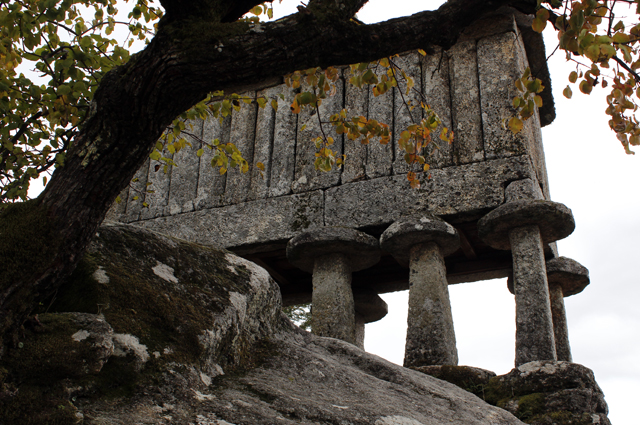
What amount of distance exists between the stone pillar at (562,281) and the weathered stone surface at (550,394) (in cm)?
212

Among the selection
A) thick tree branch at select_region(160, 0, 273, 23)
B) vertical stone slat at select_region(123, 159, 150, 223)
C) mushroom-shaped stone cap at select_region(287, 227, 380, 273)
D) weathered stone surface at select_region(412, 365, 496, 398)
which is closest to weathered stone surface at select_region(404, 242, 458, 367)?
weathered stone surface at select_region(412, 365, 496, 398)

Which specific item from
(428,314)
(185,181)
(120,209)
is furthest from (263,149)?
(428,314)

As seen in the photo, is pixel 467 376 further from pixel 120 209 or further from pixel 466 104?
pixel 120 209

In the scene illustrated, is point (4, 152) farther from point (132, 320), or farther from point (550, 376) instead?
point (550, 376)

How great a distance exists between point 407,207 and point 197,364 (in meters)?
4.39

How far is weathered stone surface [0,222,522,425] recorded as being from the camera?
2.33 metres

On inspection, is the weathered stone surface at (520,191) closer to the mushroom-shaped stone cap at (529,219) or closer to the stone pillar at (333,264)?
the mushroom-shaped stone cap at (529,219)

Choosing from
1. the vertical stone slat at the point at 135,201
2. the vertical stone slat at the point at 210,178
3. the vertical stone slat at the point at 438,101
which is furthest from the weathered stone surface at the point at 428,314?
the vertical stone slat at the point at 135,201

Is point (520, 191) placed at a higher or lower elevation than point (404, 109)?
lower

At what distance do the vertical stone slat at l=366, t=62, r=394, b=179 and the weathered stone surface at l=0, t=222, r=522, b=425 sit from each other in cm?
354

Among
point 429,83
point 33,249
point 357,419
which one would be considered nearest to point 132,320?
point 33,249

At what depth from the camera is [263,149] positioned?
26.7ft

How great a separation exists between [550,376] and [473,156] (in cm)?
282

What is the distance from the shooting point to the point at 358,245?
671 centimetres
